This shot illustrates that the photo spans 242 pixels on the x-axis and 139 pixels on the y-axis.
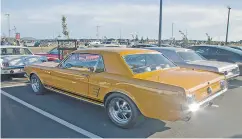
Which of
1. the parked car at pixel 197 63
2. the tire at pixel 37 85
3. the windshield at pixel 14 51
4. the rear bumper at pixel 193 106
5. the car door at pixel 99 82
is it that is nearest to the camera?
the rear bumper at pixel 193 106

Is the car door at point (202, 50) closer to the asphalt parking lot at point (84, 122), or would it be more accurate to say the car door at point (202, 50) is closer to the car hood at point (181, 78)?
the asphalt parking lot at point (84, 122)

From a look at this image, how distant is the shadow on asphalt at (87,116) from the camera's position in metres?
3.99

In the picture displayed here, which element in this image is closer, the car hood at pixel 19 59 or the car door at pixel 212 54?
the car hood at pixel 19 59

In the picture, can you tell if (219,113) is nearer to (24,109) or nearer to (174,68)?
(174,68)

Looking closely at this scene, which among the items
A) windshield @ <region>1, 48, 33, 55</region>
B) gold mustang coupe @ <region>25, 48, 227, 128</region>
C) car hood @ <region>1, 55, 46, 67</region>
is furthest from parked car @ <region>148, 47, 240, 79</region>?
windshield @ <region>1, 48, 33, 55</region>

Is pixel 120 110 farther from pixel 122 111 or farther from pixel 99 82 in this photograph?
pixel 99 82

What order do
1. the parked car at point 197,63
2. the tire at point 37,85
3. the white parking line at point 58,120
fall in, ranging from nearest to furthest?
the white parking line at point 58,120 < the tire at point 37,85 < the parked car at point 197,63

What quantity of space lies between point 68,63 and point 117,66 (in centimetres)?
167

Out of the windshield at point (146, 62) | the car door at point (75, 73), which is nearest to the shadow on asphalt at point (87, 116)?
the car door at point (75, 73)

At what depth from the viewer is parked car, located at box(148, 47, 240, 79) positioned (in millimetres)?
7195

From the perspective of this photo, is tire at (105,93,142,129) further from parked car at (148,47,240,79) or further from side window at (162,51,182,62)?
side window at (162,51,182,62)

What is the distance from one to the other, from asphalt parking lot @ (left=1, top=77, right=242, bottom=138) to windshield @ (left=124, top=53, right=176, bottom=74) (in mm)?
1046

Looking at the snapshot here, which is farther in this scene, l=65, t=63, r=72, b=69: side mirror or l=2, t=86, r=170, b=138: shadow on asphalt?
l=65, t=63, r=72, b=69: side mirror

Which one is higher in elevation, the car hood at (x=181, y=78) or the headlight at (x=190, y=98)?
the car hood at (x=181, y=78)
